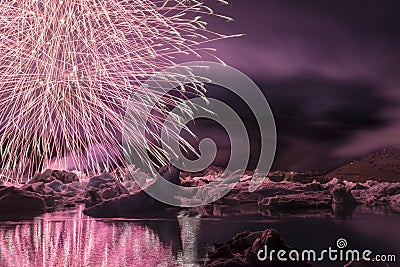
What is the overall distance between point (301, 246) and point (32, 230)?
1617cm

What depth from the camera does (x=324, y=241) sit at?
2739cm

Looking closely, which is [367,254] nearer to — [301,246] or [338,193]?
[301,246]

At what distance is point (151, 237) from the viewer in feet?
88.3

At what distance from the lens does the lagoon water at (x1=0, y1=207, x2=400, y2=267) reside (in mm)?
19812

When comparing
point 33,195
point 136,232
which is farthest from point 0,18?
point 33,195
